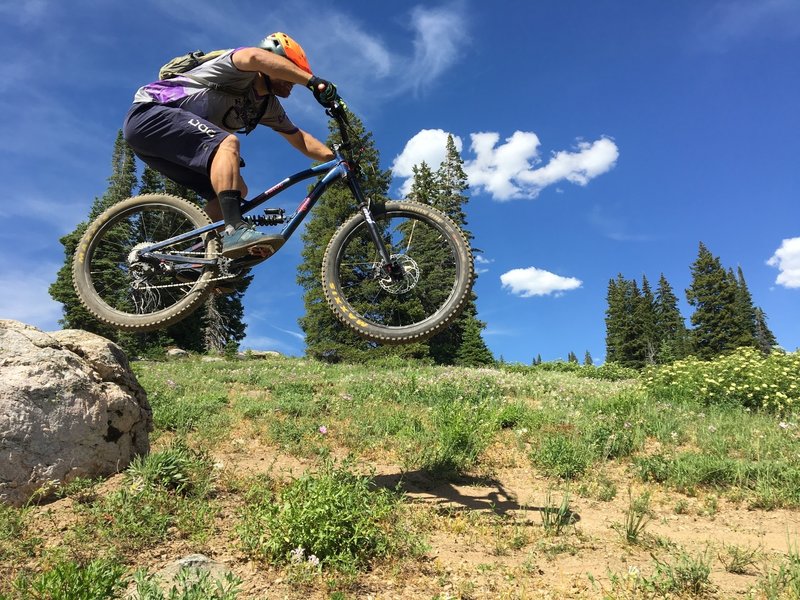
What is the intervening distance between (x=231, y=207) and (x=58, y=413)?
2815 mm

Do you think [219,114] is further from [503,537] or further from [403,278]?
[503,537]

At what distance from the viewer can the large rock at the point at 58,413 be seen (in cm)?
466

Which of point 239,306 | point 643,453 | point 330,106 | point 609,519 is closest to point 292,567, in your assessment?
point 609,519

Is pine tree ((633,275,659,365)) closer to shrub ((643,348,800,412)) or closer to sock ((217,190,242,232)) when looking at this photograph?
shrub ((643,348,800,412))

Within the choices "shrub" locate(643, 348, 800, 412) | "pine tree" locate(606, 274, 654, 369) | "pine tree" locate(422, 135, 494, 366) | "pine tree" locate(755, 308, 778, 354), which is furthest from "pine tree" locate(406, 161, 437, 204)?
"pine tree" locate(755, 308, 778, 354)

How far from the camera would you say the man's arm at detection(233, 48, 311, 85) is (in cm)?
445

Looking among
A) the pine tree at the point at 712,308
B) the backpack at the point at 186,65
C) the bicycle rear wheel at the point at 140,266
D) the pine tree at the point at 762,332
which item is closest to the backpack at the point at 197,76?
the backpack at the point at 186,65

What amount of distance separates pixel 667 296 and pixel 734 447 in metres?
75.6

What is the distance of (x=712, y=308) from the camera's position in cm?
5275

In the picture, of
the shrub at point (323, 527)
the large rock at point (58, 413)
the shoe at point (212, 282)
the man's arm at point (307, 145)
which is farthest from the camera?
the man's arm at point (307, 145)

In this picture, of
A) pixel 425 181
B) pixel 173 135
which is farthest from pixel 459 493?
pixel 425 181

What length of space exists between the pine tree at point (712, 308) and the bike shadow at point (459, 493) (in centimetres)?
5369

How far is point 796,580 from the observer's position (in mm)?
3729

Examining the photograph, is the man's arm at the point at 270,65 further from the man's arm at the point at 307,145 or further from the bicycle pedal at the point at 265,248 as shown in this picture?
the bicycle pedal at the point at 265,248
